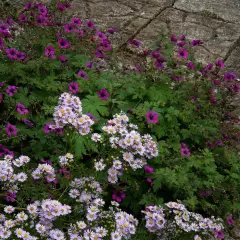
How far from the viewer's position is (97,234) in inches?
87.7

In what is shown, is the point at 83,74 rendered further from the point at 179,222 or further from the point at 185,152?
the point at 179,222

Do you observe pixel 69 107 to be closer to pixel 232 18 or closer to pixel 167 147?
→ pixel 167 147

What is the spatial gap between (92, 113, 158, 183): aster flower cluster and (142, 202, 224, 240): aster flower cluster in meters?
0.27

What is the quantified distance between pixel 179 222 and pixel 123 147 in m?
0.52

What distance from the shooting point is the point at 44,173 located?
2.44m

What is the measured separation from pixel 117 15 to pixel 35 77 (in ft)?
7.73

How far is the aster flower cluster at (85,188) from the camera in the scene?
2431 millimetres

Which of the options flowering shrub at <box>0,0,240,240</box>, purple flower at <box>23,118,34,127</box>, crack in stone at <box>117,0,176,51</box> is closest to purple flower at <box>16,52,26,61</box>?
flowering shrub at <box>0,0,240,240</box>

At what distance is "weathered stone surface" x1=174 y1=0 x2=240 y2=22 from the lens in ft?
19.3

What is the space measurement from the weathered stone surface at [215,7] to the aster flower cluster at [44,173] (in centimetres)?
405

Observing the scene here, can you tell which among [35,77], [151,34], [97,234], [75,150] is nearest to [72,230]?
[97,234]

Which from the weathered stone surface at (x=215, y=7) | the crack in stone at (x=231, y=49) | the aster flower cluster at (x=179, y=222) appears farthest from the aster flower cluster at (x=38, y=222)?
the weathered stone surface at (x=215, y=7)

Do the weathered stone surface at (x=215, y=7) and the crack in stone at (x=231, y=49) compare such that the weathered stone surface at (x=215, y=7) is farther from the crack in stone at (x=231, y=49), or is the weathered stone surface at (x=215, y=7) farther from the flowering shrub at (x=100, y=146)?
the flowering shrub at (x=100, y=146)

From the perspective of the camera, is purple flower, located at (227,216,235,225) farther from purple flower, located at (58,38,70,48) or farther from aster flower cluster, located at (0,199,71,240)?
Answer: purple flower, located at (58,38,70,48)
